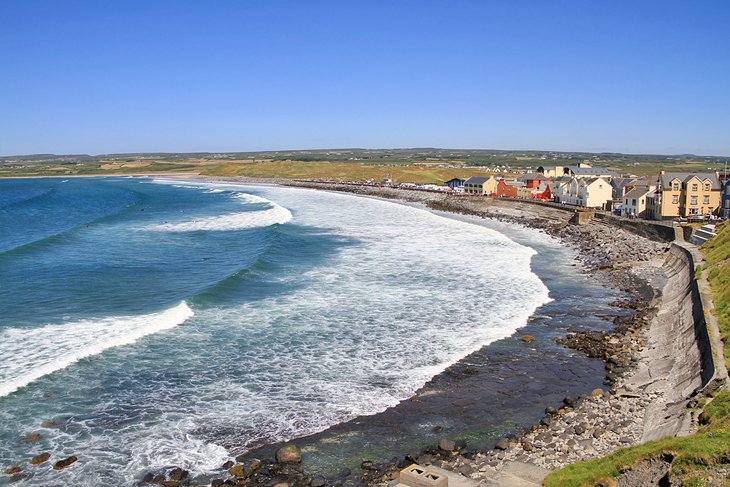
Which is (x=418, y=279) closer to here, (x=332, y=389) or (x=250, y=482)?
(x=332, y=389)

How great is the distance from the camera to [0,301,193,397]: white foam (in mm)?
18797

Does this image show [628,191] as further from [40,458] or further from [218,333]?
[40,458]

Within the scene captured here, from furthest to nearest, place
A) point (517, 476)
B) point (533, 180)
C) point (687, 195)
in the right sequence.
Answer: point (533, 180) → point (687, 195) → point (517, 476)

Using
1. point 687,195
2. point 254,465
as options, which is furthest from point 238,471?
point 687,195

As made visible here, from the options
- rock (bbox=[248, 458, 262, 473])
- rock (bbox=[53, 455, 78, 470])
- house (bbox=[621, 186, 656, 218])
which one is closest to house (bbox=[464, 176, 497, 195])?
house (bbox=[621, 186, 656, 218])

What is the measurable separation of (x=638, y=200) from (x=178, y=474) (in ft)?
184

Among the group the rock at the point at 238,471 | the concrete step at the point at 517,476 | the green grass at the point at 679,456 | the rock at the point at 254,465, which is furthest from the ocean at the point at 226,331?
the green grass at the point at 679,456

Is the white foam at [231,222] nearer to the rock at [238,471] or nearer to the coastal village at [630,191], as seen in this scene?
the coastal village at [630,191]

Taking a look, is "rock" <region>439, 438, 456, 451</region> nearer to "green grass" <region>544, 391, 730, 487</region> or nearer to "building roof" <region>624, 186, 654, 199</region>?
"green grass" <region>544, 391, 730, 487</region>

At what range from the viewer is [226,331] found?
2336cm

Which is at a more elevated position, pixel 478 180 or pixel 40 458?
pixel 478 180

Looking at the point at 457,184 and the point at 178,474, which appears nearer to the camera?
the point at 178,474

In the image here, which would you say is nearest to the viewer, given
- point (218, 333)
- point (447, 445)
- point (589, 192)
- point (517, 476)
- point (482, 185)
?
point (517, 476)

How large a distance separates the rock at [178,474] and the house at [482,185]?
84.7 metres
